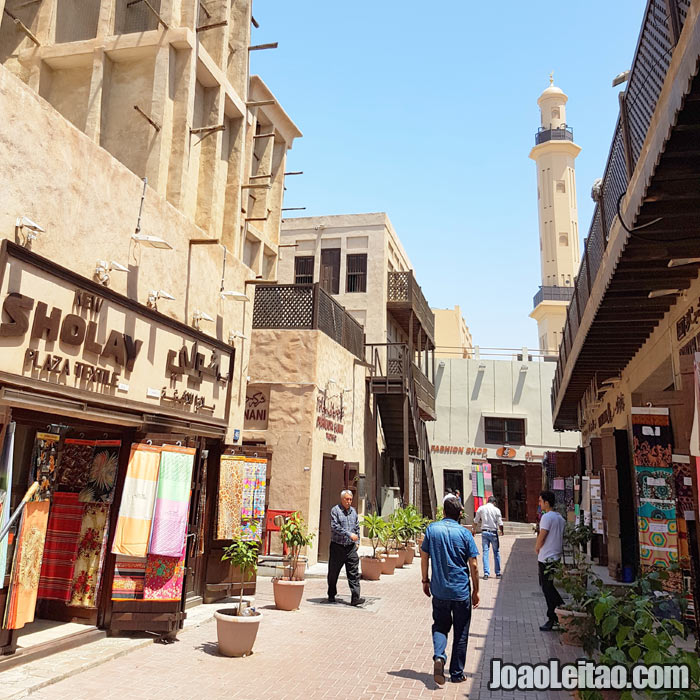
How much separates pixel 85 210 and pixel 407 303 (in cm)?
1861

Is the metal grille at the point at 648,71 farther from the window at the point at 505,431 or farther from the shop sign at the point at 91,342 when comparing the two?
the window at the point at 505,431

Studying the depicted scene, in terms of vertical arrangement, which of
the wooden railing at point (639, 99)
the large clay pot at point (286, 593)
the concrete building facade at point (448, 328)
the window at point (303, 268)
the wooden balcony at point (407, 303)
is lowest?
the large clay pot at point (286, 593)

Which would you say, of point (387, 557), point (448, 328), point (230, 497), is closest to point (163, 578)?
point (230, 497)

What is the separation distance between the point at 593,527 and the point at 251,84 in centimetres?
1535

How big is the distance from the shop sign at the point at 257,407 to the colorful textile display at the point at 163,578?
721cm

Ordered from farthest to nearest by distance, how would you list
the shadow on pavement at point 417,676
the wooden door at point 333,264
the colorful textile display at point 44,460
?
1. the wooden door at point 333,264
2. the colorful textile display at point 44,460
3. the shadow on pavement at point 417,676

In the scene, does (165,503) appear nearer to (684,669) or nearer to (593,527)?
(684,669)

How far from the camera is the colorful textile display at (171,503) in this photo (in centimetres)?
727

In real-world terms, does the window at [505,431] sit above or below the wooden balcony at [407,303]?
below

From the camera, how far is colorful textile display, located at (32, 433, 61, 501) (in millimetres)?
6496

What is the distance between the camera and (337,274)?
25234 millimetres

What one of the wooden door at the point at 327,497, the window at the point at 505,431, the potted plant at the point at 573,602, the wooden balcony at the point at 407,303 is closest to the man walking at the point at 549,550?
the potted plant at the point at 573,602

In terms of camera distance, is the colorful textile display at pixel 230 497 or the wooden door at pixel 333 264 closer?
the colorful textile display at pixel 230 497

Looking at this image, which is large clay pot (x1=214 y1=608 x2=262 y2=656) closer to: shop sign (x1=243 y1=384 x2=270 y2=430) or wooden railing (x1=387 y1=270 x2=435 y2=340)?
shop sign (x1=243 y1=384 x2=270 y2=430)
